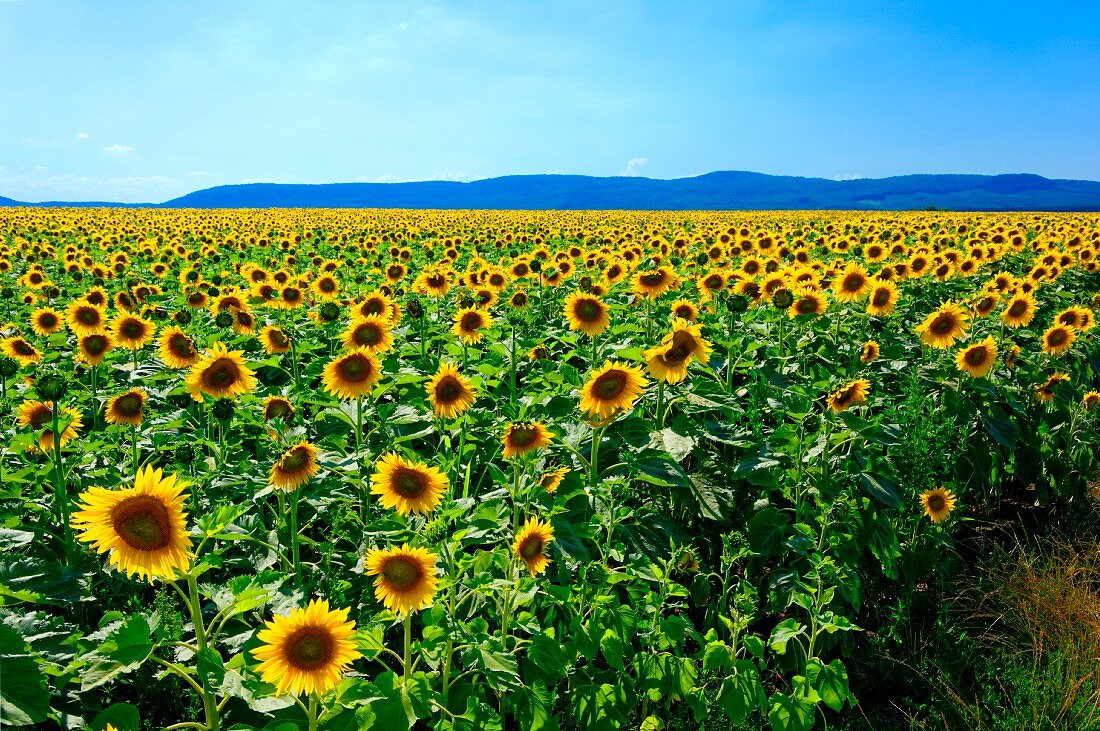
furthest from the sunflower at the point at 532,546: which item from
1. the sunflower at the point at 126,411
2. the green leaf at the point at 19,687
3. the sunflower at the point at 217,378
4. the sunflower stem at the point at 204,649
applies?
the sunflower at the point at 126,411

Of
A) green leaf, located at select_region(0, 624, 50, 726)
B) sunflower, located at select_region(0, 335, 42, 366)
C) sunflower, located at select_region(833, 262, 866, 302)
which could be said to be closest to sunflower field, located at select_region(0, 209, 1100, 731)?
green leaf, located at select_region(0, 624, 50, 726)

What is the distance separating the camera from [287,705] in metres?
1.99

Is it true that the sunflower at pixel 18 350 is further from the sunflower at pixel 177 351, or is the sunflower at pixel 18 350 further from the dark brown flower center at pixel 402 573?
the dark brown flower center at pixel 402 573

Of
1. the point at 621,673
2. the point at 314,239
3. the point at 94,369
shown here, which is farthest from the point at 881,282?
the point at 314,239

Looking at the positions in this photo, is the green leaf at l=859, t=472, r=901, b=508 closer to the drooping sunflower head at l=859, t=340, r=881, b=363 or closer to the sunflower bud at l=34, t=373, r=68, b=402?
the drooping sunflower head at l=859, t=340, r=881, b=363

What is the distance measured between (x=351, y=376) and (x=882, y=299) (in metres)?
4.90

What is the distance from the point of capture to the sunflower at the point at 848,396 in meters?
3.77

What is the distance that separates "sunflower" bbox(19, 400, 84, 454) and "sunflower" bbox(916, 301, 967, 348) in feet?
18.5

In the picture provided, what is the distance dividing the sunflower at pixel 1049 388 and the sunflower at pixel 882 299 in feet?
4.34

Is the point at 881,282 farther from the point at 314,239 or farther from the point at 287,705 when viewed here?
the point at 314,239

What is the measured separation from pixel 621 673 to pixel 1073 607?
2.80m

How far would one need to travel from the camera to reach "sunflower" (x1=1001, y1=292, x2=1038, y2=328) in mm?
5855

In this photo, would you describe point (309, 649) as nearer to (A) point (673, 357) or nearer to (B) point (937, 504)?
(A) point (673, 357)

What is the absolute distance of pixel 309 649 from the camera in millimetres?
1828
